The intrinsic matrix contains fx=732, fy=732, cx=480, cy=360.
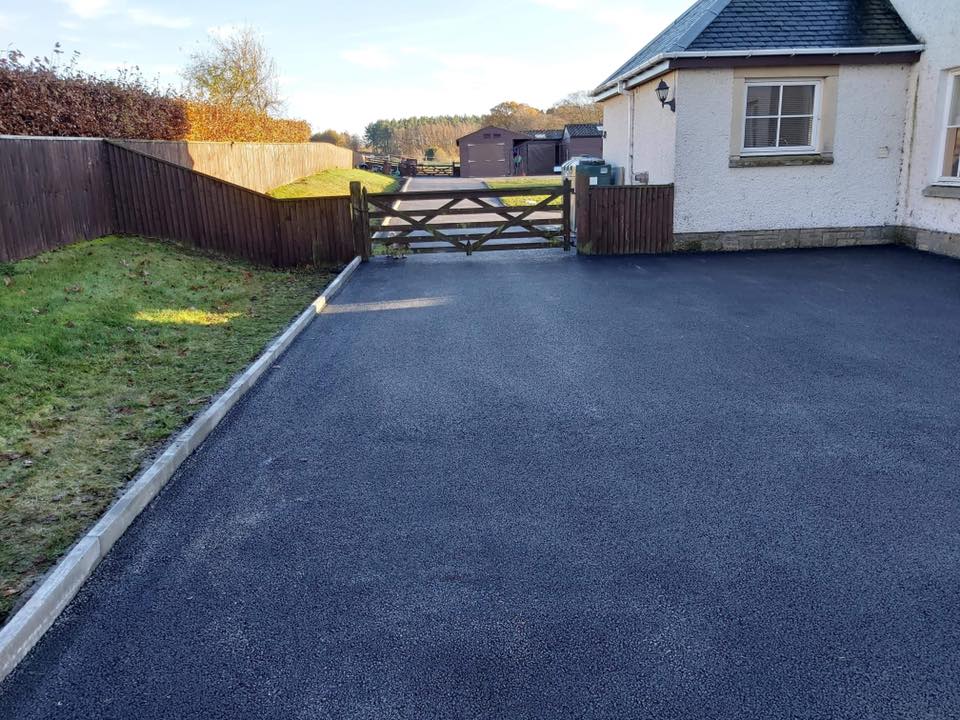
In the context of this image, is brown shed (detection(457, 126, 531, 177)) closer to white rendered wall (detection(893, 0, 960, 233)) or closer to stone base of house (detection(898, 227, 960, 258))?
white rendered wall (detection(893, 0, 960, 233))

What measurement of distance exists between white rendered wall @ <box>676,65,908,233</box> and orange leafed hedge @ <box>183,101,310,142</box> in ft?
42.1

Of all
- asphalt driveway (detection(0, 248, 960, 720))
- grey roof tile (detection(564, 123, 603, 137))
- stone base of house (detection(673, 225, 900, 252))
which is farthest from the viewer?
grey roof tile (detection(564, 123, 603, 137))

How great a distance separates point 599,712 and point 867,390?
474 centimetres

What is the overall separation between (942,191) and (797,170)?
8.29ft

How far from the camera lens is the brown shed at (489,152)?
6600 cm

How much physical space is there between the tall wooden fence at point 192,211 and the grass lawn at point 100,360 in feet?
2.22

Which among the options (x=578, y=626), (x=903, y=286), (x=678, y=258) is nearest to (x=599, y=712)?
(x=578, y=626)

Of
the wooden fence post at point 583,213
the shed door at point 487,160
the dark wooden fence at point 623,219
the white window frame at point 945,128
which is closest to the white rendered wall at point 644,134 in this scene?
the dark wooden fence at point 623,219

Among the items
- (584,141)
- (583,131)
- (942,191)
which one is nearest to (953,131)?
(942,191)

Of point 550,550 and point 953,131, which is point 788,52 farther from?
point 550,550

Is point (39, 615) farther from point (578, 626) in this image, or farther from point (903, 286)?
point (903, 286)

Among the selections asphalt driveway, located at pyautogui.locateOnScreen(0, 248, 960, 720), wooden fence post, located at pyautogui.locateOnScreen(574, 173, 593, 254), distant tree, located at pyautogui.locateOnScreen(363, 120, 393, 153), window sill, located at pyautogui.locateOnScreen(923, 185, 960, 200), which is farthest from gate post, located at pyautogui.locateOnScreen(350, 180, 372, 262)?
distant tree, located at pyautogui.locateOnScreen(363, 120, 393, 153)

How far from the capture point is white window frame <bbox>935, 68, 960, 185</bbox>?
13125 millimetres

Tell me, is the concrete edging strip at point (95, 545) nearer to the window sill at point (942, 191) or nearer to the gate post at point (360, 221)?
the gate post at point (360, 221)
